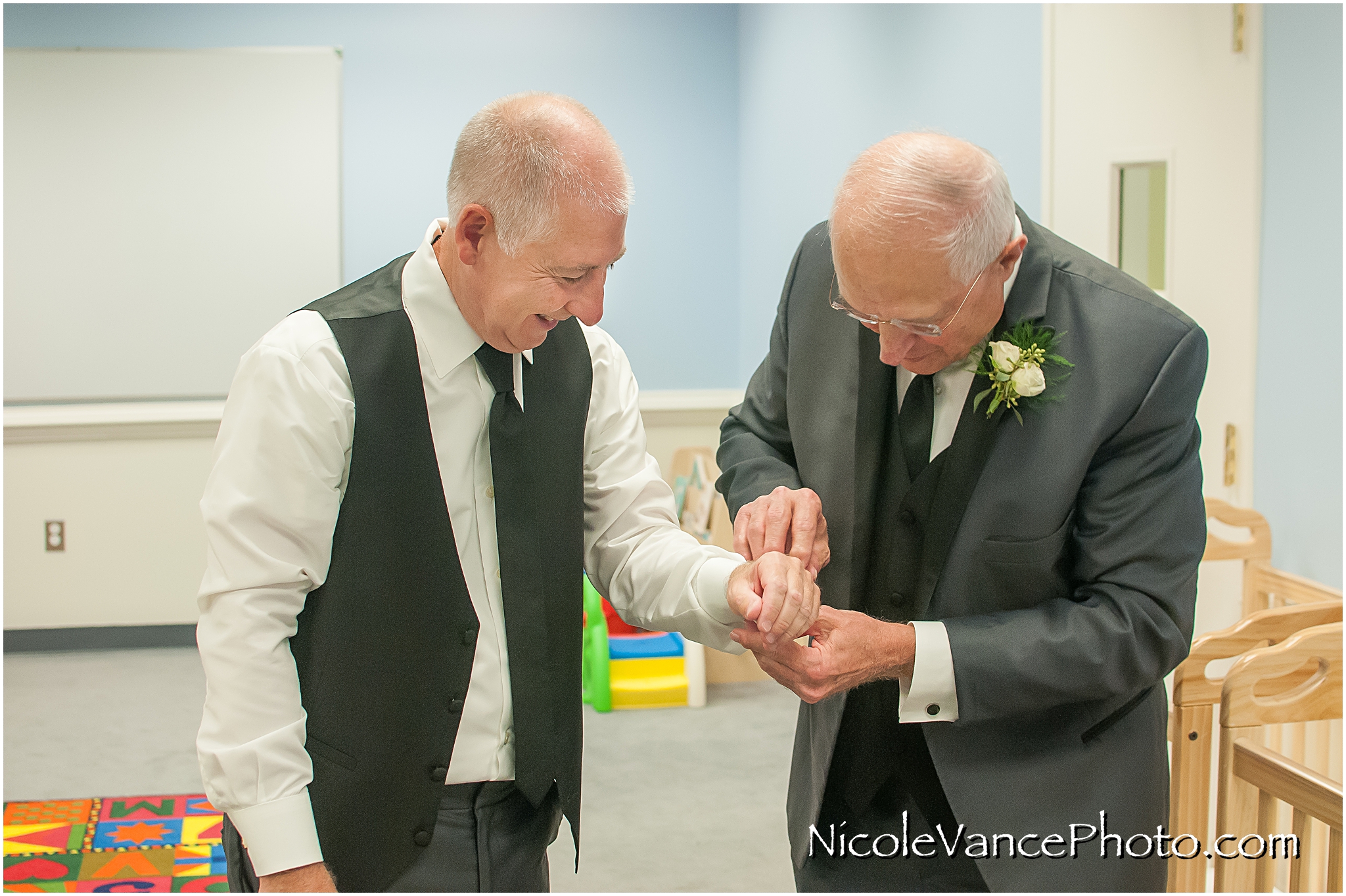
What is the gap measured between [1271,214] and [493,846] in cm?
248

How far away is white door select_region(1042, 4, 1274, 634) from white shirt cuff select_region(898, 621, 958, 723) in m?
1.85

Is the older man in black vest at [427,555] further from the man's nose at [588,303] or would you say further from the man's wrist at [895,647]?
the man's wrist at [895,647]

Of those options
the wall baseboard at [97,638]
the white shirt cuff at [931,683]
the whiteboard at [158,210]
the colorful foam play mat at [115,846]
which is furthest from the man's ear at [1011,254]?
the wall baseboard at [97,638]

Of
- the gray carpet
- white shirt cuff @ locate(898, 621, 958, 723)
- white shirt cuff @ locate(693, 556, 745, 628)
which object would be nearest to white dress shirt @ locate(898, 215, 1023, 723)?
white shirt cuff @ locate(898, 621, 958, 723)

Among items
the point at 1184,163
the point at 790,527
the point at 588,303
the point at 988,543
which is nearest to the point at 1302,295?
the point at 1184,163

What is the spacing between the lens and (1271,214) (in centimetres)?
266

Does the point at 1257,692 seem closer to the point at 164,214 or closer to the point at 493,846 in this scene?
the point at 493,846

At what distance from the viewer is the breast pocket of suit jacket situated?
1.39 metres

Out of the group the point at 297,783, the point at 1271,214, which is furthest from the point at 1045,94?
the point at 297,783

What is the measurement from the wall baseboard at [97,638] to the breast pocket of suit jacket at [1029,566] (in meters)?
4.99

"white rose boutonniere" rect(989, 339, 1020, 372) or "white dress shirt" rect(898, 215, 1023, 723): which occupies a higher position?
"white rose boutonniere" rect(989, 339, 1020, 372)

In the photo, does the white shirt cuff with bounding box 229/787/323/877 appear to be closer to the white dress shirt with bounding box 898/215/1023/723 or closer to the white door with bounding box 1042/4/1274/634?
the white dress shirt with bounding box 898/215/1023/723

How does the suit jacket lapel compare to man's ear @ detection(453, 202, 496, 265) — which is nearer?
man's ear @ detection(453, 202, 496, 265)

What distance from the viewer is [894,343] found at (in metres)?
1.43
